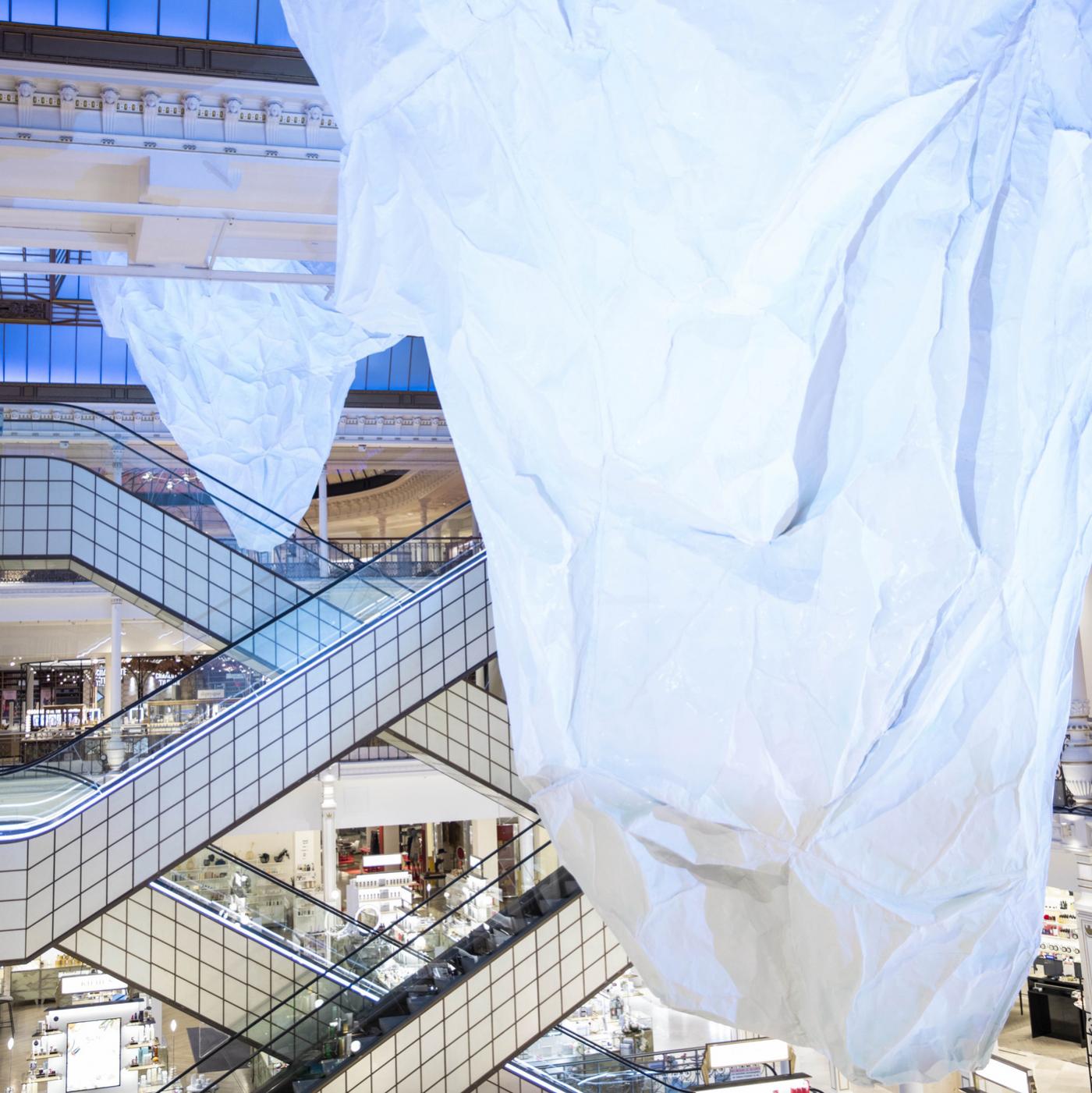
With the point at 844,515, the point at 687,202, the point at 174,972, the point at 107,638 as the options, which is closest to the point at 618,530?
the point at 844,515

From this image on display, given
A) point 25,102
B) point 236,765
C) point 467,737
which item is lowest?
point 467,737

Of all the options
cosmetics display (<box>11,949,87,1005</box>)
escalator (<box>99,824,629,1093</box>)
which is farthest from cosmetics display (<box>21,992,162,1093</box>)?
cosmetics display (<box>11,949,87,1005</box>)

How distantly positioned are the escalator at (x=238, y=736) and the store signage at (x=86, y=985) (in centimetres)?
952

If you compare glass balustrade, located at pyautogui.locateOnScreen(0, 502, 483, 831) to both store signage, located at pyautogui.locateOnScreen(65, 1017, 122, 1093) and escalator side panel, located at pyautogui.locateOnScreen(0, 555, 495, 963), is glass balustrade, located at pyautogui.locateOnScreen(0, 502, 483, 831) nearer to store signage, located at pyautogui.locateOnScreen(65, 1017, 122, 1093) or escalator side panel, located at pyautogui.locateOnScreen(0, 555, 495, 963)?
escalator side panel, located at pyautogui.locateOnScreen(0, 555, 495, 963)

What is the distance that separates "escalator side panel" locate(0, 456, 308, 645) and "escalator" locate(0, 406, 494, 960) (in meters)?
0.19

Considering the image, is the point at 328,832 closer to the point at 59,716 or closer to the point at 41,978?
the point at 41,978

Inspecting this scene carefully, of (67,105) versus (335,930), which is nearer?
(67,105)

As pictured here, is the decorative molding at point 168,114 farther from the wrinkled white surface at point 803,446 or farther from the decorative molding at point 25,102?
the wrinkled white surface at point 803,446

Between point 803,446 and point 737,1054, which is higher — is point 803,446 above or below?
above

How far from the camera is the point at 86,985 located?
63.0 feet

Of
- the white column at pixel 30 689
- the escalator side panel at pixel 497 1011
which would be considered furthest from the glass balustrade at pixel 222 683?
the white column at pixel 30 689

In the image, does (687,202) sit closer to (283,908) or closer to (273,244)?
(273,244)

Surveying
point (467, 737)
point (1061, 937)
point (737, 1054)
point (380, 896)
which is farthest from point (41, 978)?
point (1061, 937)

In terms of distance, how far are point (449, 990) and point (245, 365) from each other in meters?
6.11
